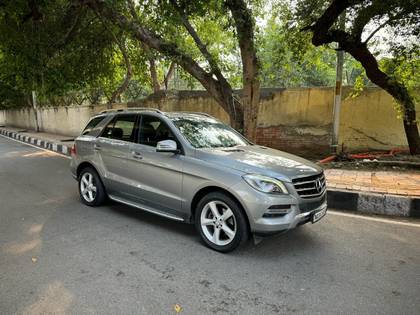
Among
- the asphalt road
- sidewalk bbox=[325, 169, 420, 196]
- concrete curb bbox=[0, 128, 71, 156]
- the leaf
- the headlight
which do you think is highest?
the headlight

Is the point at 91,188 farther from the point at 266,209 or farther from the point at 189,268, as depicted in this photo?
the point at 266,209

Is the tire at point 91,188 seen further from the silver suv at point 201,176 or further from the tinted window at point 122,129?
the tinted window at point 122,129

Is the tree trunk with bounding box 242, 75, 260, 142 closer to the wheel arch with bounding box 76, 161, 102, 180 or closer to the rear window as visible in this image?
the rear window

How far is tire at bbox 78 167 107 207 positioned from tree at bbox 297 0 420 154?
5759mm

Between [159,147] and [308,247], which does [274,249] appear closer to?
[308,247]

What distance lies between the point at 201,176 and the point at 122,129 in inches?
75.9

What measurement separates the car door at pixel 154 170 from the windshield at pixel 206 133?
0.24m

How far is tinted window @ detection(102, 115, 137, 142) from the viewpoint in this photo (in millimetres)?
4930

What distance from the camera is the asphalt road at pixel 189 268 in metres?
2.76

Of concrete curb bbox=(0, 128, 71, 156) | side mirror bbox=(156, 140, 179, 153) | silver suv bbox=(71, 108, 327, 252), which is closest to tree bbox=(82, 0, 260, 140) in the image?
silver suv bbox=(71, 108, 327, 252)

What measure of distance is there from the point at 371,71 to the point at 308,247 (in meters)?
5.90

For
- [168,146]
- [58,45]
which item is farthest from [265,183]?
[58,45]

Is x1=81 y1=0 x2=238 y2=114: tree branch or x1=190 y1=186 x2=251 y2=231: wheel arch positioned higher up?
x1=81 y1=0 x2=238 y2=114: tree branch

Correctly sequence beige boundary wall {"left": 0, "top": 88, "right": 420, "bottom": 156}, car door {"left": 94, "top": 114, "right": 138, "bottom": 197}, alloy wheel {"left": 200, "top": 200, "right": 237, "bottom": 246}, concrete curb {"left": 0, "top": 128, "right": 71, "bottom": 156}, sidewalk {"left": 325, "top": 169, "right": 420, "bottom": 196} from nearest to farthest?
alloy wheel {"left": 200, "top": 200, "right": 237, "bottom": 246}
car door {"left": 94, "top": 114, "right": 138, "bottom": 197}
sidewalk {"left": 325, "top": 169, "right": 420, "bottom": 196}
beige boundary wall {"left": 0, "top": 88, "right": 420, "bottom": 156}
concrete curb {"left": 0, "top": 128, "right": 71, "bottom": 156}
